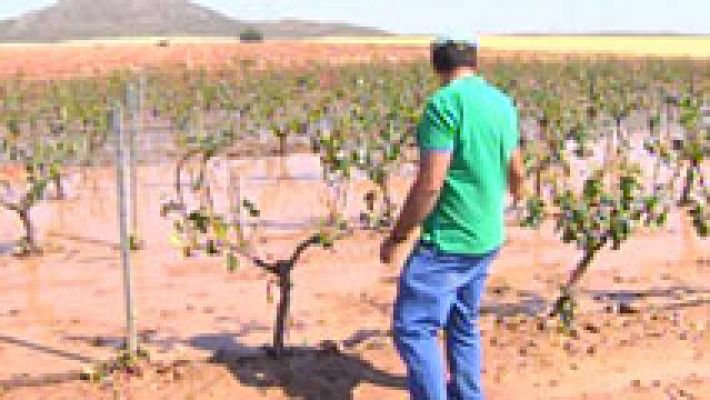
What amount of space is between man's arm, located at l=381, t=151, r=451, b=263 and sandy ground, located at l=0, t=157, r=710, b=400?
5.23ft

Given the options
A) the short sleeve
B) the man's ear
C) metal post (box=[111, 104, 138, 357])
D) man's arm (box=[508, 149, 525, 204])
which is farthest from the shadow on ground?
the short sleeve

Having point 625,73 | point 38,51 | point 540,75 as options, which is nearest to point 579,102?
point 540,75

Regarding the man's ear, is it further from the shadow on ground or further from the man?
the shadow on ground

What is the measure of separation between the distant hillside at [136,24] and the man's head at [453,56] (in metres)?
149

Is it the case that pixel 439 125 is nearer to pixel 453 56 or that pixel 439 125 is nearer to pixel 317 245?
pixel 453 56

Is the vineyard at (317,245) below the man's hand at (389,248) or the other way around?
below

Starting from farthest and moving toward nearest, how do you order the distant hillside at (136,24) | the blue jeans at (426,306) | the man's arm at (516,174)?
the distant hillside at (136,24), the man's arm at (516,174), the blue jeans at (426,306)

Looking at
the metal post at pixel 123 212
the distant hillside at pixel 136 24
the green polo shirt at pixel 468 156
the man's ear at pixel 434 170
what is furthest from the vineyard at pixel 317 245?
the distant hillside at pixel 136 24

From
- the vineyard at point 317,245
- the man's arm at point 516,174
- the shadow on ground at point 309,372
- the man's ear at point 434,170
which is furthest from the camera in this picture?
the vineyard at point 317,245

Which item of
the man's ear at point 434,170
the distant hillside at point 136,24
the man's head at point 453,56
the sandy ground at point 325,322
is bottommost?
the distant hillside at point 136,24

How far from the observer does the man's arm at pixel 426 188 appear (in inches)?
188

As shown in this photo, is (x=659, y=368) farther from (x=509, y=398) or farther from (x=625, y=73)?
(x=625, y=73)

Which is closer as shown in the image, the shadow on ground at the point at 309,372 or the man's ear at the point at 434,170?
the man's ear at the point at 434,170

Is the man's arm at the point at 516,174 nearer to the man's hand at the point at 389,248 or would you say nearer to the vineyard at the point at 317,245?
the man's hand at the point at 389,248
